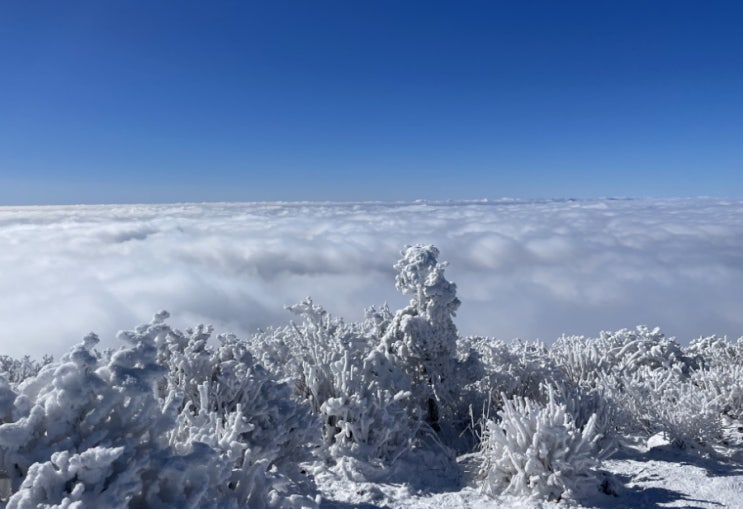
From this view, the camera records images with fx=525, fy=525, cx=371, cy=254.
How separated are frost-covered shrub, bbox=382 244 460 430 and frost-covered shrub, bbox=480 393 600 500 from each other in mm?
2131

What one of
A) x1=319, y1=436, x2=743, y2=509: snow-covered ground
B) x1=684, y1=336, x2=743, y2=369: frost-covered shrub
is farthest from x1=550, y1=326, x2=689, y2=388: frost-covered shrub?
x1=319, y1=436, x2=743, y2=509: snow-covered ground

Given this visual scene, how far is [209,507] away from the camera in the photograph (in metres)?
2.18

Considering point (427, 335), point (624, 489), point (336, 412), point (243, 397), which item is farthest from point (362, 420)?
point (624, 489)

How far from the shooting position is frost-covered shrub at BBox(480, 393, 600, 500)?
3873 mm

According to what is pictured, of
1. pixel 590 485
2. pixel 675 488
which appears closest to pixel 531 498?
pixel 590 485

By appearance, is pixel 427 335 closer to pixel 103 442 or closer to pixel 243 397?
pixel 243 397

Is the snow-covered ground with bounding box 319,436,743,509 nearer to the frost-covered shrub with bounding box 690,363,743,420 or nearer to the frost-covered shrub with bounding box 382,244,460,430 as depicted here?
the frost-covered shrub with bounding box 690,363,743,420

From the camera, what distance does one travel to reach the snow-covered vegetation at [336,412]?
7.20 ft

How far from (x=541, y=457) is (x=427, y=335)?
2.48m

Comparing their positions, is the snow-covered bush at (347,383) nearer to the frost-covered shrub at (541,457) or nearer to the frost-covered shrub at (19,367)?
the frost-covered shrub at (541,457)

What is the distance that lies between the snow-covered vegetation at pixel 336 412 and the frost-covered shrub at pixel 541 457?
13mm

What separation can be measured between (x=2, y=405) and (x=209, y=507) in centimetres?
102

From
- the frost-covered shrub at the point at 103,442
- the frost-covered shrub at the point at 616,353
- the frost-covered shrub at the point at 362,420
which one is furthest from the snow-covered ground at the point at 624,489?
the frost-covered shrub at the point at 616,353

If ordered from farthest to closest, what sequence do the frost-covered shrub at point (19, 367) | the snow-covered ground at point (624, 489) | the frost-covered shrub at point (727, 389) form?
the frost-covered shrub at point (19, 367) < the frost-covered shrub at point (727, 389) < the snow-covered ground at point (624, 489)
